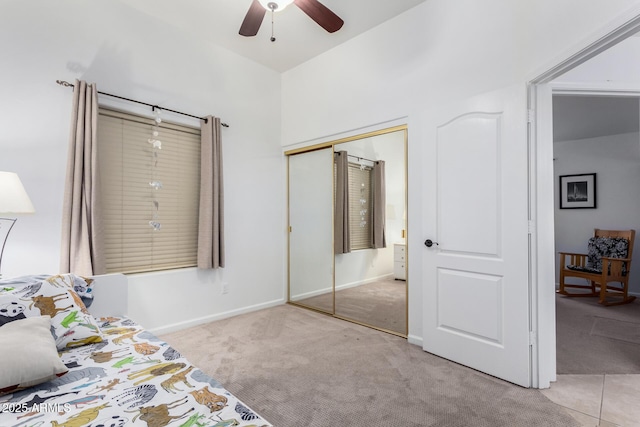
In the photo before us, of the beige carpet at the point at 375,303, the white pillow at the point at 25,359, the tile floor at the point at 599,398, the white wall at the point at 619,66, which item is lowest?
the tile floor at the point at 599,398

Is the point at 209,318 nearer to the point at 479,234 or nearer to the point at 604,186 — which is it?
the point at 479,234

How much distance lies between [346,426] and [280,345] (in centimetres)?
117

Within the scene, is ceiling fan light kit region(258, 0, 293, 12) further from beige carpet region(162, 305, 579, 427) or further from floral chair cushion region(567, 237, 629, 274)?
floral chair cushion region(567, 237, 629, 274)

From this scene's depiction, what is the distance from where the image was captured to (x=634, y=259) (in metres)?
4.70

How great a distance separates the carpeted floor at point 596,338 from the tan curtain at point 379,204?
172cm

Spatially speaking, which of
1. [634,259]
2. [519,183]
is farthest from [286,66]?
[634,259]

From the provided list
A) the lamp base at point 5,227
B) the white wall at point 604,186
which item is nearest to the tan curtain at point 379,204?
the lamp base at point 5,227

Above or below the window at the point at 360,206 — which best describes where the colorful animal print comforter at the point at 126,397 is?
below

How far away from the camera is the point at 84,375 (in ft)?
4.09

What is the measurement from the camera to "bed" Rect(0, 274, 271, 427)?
38.4 inches

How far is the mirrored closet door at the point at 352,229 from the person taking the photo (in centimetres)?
307

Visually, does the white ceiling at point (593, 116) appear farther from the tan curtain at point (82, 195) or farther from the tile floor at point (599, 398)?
the tan curtain at point (82, 195)

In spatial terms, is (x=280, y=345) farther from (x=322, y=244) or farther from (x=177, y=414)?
(x=177, y=414)

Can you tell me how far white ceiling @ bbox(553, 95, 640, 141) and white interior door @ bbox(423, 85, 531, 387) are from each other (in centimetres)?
189
